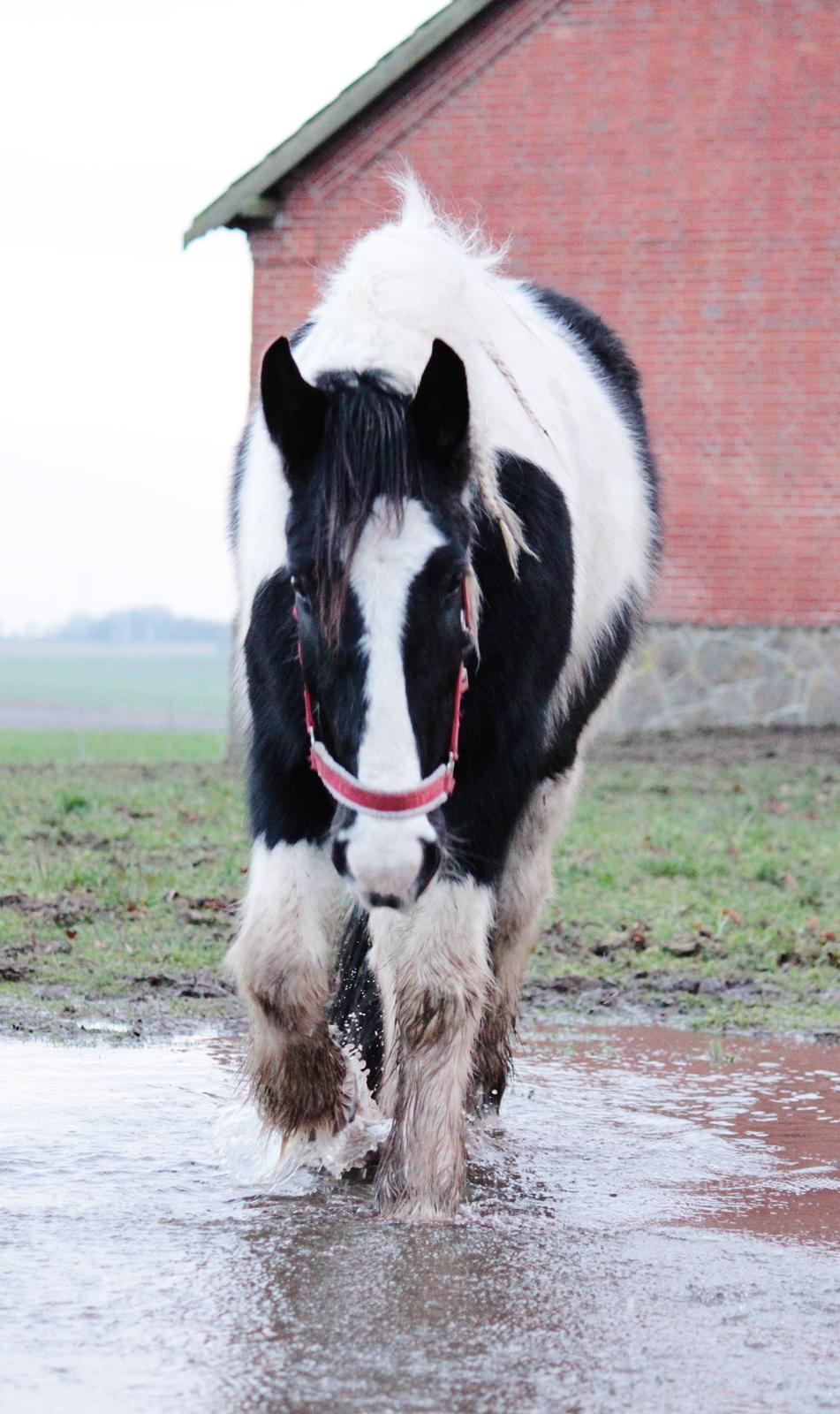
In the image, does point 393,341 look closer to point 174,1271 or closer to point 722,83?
point 174,1271

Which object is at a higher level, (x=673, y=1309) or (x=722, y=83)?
(x=722, y=83)

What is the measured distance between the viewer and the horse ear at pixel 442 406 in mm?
3375

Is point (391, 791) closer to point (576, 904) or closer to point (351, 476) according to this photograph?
point (351, 476)

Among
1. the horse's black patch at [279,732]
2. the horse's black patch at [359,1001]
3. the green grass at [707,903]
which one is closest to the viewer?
the horse's black patch at [279,732]

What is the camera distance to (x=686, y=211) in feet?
50.8

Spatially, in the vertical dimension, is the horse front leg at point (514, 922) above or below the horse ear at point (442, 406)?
below

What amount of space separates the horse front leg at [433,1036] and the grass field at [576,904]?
196cm

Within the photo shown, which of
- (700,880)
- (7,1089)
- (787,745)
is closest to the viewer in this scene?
(7,1089)

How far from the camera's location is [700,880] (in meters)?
8.52

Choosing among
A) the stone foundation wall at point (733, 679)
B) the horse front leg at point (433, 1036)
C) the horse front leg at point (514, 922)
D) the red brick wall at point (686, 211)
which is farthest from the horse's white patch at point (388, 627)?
the red brick wall at point (686, 211)

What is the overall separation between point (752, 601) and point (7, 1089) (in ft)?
39.0

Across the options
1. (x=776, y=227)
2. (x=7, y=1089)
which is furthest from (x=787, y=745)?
(x=7, y=1089)

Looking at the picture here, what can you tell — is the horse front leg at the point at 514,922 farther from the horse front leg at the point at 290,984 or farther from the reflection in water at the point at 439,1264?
the horse front leg at the point at 290,984

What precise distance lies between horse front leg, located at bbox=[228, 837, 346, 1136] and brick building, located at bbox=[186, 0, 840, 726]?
38.9ft
